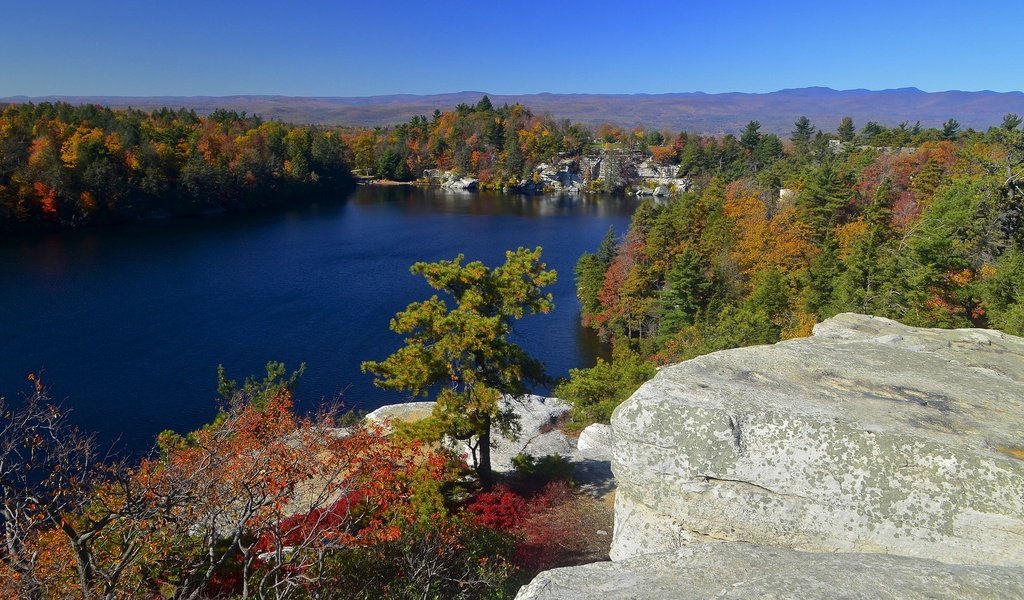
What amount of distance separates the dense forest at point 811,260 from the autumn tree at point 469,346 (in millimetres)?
8358

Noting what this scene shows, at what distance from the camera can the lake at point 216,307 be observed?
2839 cm

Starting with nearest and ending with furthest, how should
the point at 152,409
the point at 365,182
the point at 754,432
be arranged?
the point at 754,432, the point at 152,409, the point at 365,182

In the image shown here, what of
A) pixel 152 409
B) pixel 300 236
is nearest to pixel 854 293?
pixel 152 409

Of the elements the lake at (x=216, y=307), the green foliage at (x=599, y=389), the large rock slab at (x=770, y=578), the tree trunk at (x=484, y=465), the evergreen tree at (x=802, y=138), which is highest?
the evergreen tree at (x=802, y=138)

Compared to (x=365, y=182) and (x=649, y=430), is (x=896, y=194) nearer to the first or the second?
(x=649, y=430)

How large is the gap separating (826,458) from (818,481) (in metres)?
0.26

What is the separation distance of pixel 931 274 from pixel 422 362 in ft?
55.7

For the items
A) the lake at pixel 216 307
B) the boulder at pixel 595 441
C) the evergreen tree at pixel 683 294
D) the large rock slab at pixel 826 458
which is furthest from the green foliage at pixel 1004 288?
the lake at pixel 216 307

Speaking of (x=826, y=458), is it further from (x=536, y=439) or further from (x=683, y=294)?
(x=683, y=294)

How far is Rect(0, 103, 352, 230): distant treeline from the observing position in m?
60.5

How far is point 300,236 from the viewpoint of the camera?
64.7 meters

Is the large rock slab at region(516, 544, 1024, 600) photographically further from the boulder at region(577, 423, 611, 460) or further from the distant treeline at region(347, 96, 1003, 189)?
the distant treeline at region(347, 96, 1003, 189)

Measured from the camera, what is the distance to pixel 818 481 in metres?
6.84

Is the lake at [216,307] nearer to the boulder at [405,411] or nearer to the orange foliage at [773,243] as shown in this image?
the boulder at [405,411]
